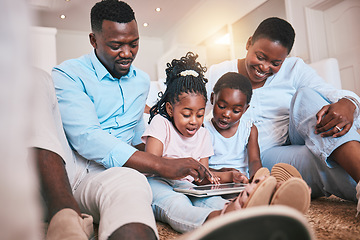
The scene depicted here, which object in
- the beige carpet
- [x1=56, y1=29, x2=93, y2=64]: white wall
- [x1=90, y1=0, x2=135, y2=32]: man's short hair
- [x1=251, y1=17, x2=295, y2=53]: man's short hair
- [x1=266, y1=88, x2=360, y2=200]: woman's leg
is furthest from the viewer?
[x1=56, y1=29, x2=93, y2=64]: white wall

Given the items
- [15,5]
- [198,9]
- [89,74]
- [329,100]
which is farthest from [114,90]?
[198,9]

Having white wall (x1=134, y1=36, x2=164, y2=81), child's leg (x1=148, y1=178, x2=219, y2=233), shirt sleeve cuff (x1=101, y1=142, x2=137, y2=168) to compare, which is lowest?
child's leg (x1=148, y1=178, x2=219, y2=233)

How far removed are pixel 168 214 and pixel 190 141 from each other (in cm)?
47

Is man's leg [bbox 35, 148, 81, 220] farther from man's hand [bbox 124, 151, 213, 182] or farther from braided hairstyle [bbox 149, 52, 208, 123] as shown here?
braided hairstyle [bbox 149, 52, 208, 123]

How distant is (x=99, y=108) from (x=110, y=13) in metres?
0.32

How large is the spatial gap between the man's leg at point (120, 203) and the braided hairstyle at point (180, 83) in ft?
1.85

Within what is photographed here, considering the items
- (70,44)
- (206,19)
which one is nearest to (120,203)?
(206,19)

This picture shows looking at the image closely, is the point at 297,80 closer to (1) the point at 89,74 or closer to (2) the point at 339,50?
(1) the point at 89,74

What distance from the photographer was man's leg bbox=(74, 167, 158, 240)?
20.9 inches

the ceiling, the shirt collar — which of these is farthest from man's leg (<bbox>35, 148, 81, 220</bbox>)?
the ceiling

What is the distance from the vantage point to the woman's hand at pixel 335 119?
94 centimetres

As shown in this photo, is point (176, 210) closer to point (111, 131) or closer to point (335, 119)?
point (111, 131)

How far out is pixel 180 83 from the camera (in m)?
1.25

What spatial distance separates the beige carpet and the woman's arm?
0.89 ft
